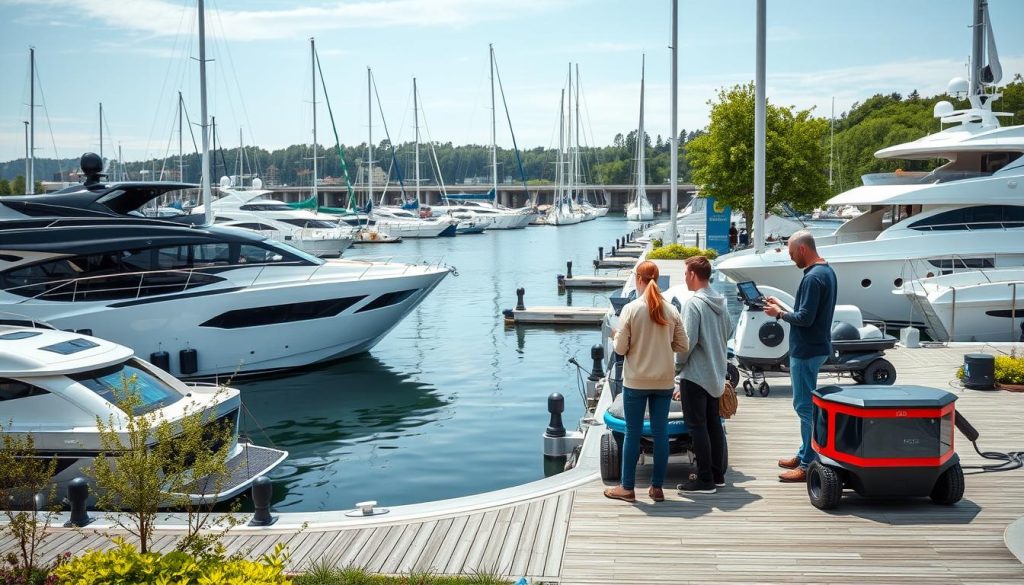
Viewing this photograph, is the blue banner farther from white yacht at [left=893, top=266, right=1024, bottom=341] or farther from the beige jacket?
the beige jacket

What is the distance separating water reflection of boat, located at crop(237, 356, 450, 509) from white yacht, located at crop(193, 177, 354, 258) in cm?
3515

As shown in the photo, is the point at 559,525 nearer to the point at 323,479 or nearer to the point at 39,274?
the point at 323,479

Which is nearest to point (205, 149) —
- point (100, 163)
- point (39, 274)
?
point (100, 163)

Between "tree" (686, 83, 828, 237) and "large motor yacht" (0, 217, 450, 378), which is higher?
"tree" (686, 83, 828, 237)

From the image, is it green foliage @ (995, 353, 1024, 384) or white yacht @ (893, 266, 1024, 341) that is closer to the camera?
green foliage @ (995, 353, 1024, 384)

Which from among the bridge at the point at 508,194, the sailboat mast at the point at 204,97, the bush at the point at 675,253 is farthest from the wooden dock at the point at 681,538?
the bridge at the point at 508,194

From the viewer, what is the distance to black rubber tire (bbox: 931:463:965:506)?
755 cm

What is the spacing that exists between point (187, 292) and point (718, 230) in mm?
23335

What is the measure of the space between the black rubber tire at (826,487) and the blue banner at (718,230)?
97.4ft

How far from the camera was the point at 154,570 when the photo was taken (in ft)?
16.1

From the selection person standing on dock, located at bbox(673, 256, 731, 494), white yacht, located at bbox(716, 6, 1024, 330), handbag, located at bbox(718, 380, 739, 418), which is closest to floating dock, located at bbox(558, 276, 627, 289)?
white yacht, located at bbox(716, 6, 1024, 330)

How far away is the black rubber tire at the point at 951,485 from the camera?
297 inches

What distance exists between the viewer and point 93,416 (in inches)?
428

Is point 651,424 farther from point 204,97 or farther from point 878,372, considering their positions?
point 204,97
